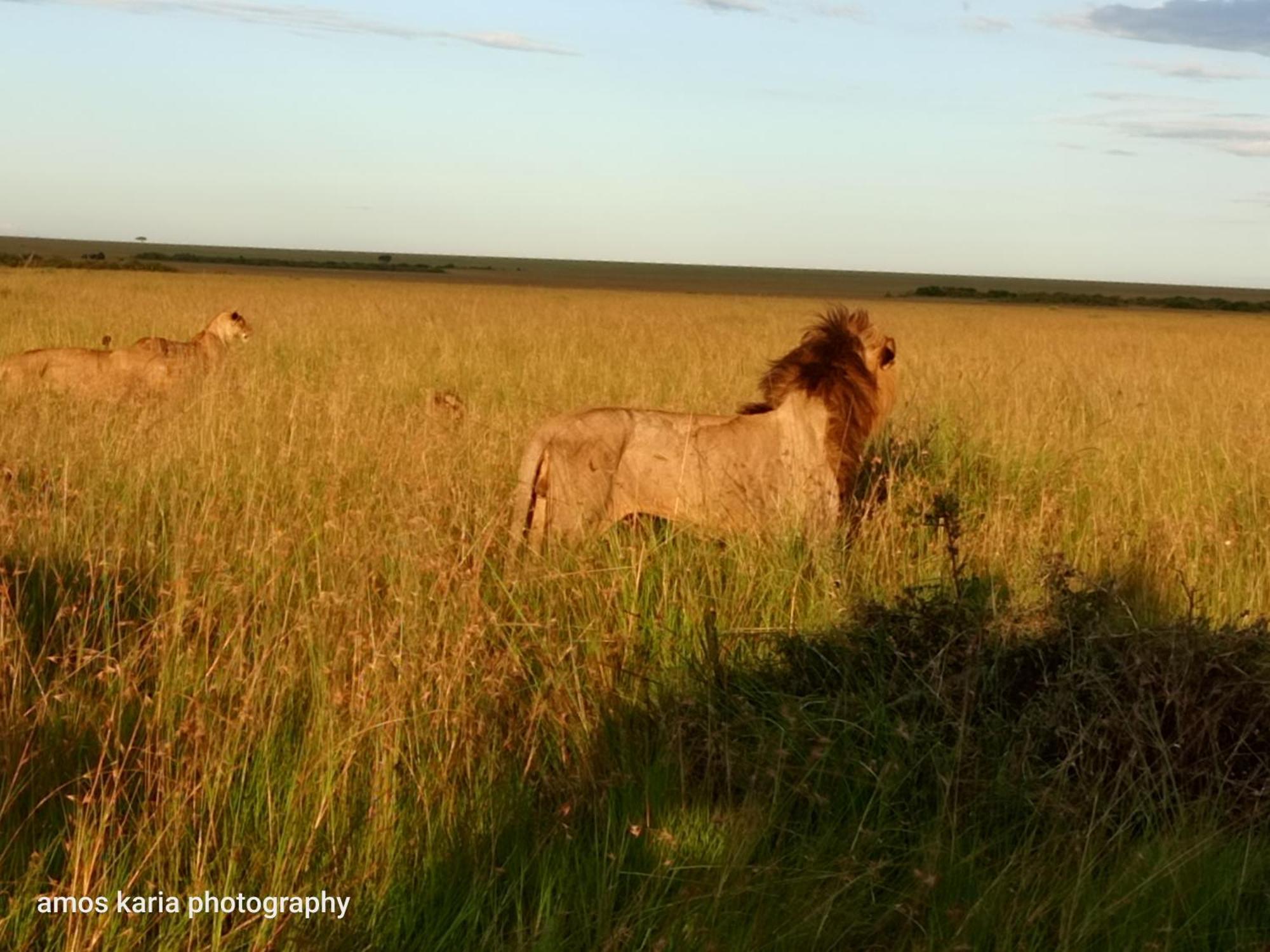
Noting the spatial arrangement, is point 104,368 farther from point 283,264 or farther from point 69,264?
point 283,264

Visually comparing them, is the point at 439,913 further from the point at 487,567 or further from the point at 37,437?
the point at 37,437

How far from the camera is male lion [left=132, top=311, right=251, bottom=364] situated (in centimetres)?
1088

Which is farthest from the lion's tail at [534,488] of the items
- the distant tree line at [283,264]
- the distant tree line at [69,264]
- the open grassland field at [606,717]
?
the distant tree line at [283,264]

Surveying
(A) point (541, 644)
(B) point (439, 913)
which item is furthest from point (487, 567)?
(B) point (439, 913)

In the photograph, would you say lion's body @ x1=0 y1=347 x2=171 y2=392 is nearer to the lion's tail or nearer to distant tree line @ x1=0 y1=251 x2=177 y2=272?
the lion's tail

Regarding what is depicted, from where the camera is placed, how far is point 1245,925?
10.2 feet

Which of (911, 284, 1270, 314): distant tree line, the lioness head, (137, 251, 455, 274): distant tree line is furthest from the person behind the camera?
(137, 251, 455, 274): distant tree line

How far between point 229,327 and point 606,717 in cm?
909

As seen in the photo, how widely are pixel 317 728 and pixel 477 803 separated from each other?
50 centimetres

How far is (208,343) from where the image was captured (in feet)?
38.1

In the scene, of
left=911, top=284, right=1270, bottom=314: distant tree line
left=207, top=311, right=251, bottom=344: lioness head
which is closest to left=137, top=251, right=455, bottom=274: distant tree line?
left=911, top=284, right=1270, bottom=314: distant tree line

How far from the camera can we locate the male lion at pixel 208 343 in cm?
1088

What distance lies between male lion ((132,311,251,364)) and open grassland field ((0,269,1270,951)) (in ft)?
12.9

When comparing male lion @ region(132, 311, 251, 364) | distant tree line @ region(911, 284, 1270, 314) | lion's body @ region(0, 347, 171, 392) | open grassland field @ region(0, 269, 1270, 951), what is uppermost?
distant tree line @ region(911, 284, 1270, 314)
